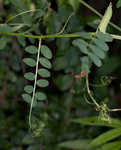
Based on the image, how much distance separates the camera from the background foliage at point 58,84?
1084 mm

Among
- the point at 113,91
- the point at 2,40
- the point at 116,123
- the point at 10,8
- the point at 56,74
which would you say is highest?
the point at 10,8

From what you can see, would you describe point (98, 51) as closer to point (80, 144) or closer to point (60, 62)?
point (60, 62)

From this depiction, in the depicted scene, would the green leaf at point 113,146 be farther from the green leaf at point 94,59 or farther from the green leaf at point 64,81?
the green leaf at point 94,59

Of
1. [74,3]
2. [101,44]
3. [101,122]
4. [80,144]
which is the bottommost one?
[80,144]

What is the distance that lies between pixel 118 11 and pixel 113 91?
62 centimetres

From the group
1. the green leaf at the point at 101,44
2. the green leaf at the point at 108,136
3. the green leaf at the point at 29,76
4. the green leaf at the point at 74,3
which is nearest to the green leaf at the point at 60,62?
the green leaf at the point at 74,3

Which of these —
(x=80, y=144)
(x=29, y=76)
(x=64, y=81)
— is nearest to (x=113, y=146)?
(x=80, y=144)

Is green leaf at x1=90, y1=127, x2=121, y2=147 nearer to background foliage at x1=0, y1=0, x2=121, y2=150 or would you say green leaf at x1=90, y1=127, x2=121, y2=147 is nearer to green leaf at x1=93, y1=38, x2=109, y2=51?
background foliage at x1=0, y1=0, x2=121, y2=150

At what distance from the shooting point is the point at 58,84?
1448 millimetres

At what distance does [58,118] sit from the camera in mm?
1616

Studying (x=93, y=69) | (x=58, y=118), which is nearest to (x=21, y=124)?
(x=58, y=118)

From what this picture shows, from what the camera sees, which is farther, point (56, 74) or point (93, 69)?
A: point (56, 74)

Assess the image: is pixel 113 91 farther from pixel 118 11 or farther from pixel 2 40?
pixel 2 40

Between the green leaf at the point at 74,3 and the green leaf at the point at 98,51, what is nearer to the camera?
the green leaf at the point at 98,51
